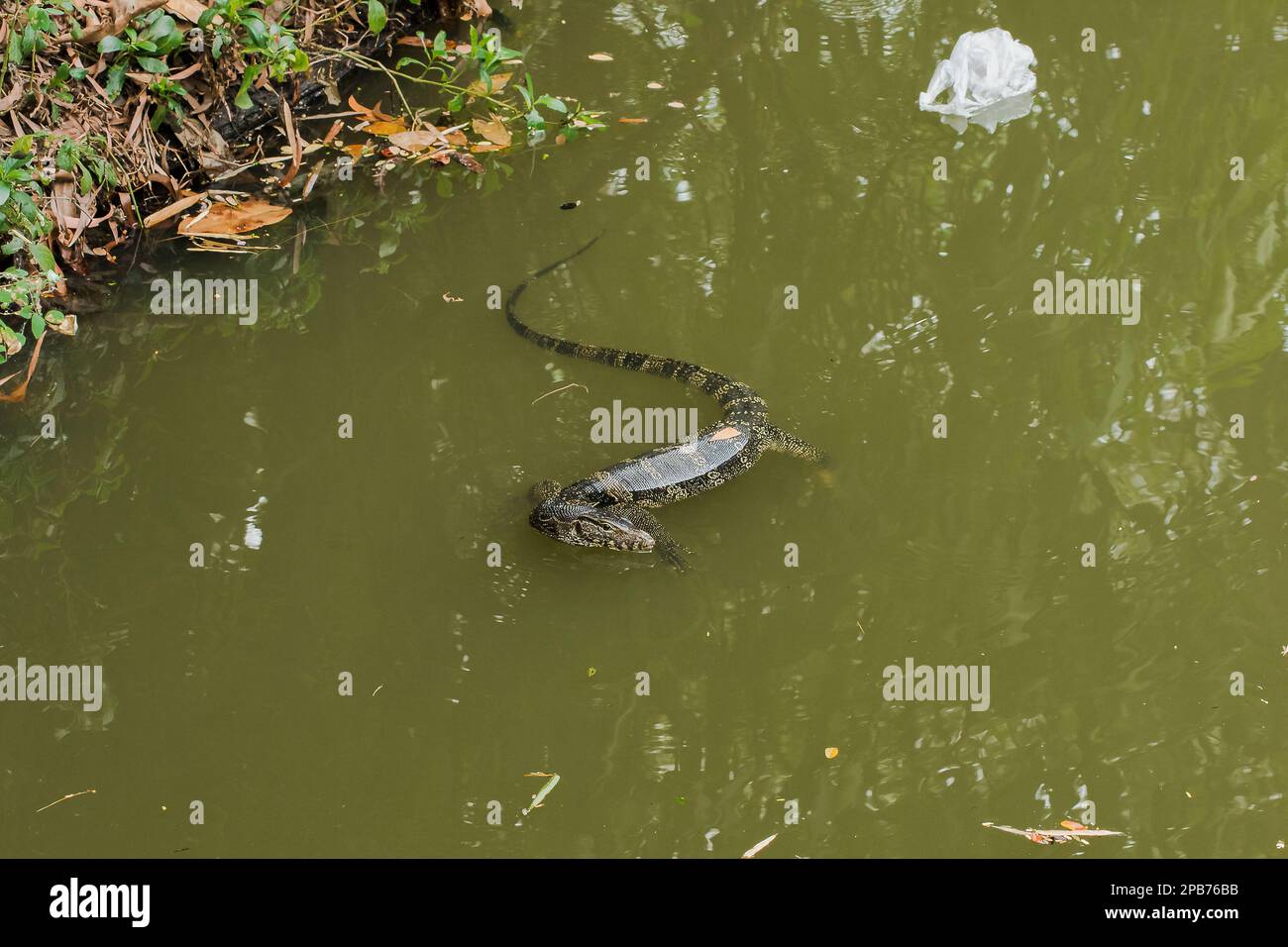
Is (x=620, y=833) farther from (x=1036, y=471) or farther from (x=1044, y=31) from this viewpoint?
(x=1044, y=31)

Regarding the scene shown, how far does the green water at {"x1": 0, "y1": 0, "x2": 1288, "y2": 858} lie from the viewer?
444 cm

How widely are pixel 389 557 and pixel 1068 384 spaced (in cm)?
360

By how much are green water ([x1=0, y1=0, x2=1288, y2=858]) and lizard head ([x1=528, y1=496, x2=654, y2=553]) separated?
0.12 m

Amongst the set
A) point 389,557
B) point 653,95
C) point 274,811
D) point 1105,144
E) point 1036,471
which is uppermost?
point 653,95

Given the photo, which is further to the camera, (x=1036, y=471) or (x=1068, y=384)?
(x=1068, y=384)

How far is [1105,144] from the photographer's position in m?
7.96

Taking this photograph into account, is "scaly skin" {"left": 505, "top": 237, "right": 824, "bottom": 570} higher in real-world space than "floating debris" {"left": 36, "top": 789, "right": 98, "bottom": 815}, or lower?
higher

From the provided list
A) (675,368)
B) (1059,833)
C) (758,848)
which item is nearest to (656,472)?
(675,368)

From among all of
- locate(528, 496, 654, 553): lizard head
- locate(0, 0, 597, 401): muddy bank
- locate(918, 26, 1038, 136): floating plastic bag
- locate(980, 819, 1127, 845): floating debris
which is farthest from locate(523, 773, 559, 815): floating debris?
locate(918, 26, 1038, 136): floating plastic bag

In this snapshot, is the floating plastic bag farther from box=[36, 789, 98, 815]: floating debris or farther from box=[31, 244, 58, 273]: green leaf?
box=[36, 789, 98, 815]: floating debris

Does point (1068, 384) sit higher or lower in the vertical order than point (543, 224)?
lower

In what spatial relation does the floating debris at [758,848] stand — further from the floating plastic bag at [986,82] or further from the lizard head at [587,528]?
the floating plastic bag at [986,82]

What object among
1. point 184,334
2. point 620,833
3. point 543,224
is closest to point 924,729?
point 620,833
